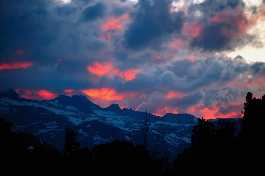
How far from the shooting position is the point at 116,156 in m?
57.9

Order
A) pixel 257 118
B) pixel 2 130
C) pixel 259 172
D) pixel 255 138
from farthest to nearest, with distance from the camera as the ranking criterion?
pixel 2 130, pixel 257 118, pixel 255 138, pixel 259 172

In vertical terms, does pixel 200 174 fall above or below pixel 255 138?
below

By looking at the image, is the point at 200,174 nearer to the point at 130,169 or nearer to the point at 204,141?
the point at 204,141

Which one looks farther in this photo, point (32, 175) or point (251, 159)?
point (32, 175)

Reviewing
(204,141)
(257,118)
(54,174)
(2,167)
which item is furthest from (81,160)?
(257,118)

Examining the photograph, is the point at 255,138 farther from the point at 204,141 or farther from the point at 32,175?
the point at 32,175

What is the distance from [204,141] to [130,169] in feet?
33.8

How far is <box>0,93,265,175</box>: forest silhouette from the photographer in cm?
4612

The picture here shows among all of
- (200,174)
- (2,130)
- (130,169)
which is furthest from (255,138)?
(2,130)

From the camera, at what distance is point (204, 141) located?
2122 inches

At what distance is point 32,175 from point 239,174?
84.3 feet

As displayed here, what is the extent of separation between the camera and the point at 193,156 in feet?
176

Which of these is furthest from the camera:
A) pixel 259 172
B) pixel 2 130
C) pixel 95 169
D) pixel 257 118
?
pixel 2 130

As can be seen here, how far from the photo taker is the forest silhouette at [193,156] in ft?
151
